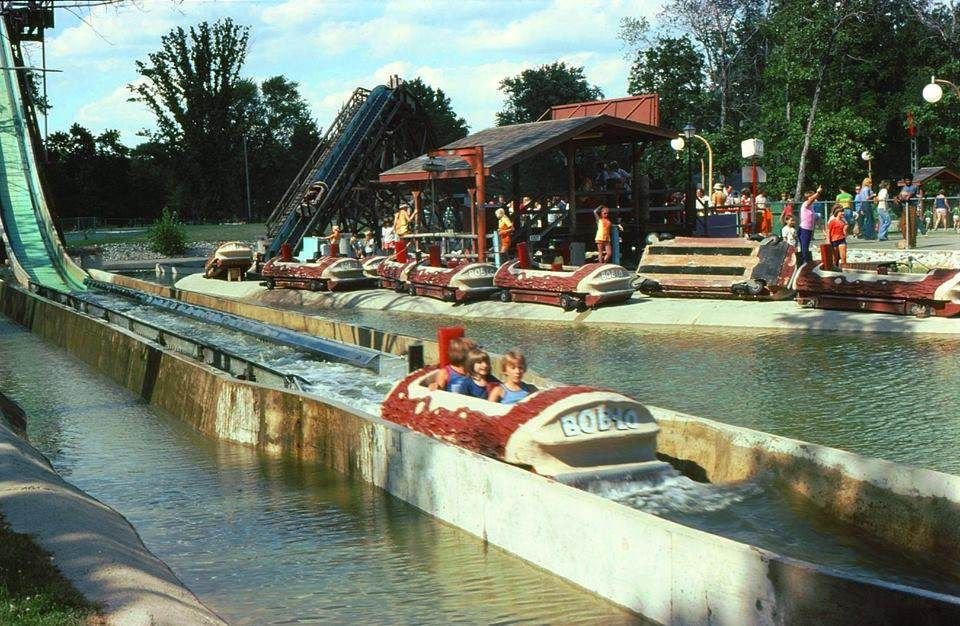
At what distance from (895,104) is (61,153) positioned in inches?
2224

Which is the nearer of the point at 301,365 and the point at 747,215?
the point at 301,365

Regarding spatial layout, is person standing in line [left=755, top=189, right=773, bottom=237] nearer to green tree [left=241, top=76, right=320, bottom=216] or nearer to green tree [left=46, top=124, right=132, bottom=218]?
green tree [left=46, top=124, right=132, bottom=218]

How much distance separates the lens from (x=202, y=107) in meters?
89.7

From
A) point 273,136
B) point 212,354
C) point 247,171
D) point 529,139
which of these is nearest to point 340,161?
point 529,139

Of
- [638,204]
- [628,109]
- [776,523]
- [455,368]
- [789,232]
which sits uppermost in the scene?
[628,109]

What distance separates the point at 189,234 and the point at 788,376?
5591 cm

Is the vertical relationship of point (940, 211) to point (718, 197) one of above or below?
below

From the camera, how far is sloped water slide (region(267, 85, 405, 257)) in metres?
46.3

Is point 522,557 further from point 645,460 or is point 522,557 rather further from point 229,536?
point 229,536

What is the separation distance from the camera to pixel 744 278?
24375 millimetres

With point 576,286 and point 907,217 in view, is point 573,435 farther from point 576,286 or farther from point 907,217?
point 907,217

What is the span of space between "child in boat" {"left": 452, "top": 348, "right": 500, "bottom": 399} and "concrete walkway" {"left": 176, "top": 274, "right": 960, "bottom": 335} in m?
10.8

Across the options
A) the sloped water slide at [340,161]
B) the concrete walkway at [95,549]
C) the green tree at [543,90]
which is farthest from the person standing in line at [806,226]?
the green tree at [543,90]

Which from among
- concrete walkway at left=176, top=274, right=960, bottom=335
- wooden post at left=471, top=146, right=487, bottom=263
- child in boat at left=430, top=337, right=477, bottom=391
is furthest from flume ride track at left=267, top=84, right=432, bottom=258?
child in boat at left=430, top=337, right=477, bottom=391
